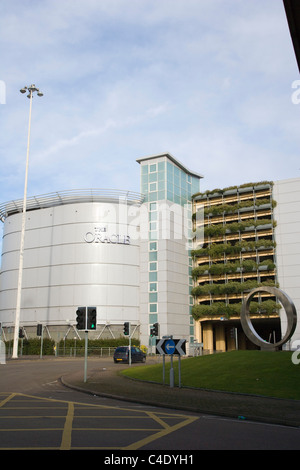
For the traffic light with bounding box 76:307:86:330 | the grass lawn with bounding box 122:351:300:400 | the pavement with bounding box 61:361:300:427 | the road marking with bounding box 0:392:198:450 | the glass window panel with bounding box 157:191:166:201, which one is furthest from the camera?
the glass window panel with bounding box 157:191:166:201

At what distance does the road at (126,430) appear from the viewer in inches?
298

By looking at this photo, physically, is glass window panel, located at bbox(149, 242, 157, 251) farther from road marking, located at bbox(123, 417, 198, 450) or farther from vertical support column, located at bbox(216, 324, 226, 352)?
road marking, located at bbox(123, 417, 198, 450)

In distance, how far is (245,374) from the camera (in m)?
18.9

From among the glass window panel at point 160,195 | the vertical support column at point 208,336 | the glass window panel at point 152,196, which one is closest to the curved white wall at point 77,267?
the glass window panel at point 152,196

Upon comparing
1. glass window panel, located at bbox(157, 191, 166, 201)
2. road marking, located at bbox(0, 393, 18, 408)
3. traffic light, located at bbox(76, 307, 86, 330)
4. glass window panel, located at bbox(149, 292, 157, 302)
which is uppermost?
glass window panel, located at bbox(157, 191, 166, 201)

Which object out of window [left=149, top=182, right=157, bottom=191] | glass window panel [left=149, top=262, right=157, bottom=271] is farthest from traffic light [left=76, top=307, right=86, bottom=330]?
window [left=149, top=182, right=157, bottom=191]

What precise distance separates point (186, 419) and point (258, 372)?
9.14 m

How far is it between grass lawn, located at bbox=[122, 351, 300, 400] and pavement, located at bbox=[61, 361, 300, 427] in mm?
879

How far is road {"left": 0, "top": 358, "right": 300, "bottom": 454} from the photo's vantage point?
298 inches
